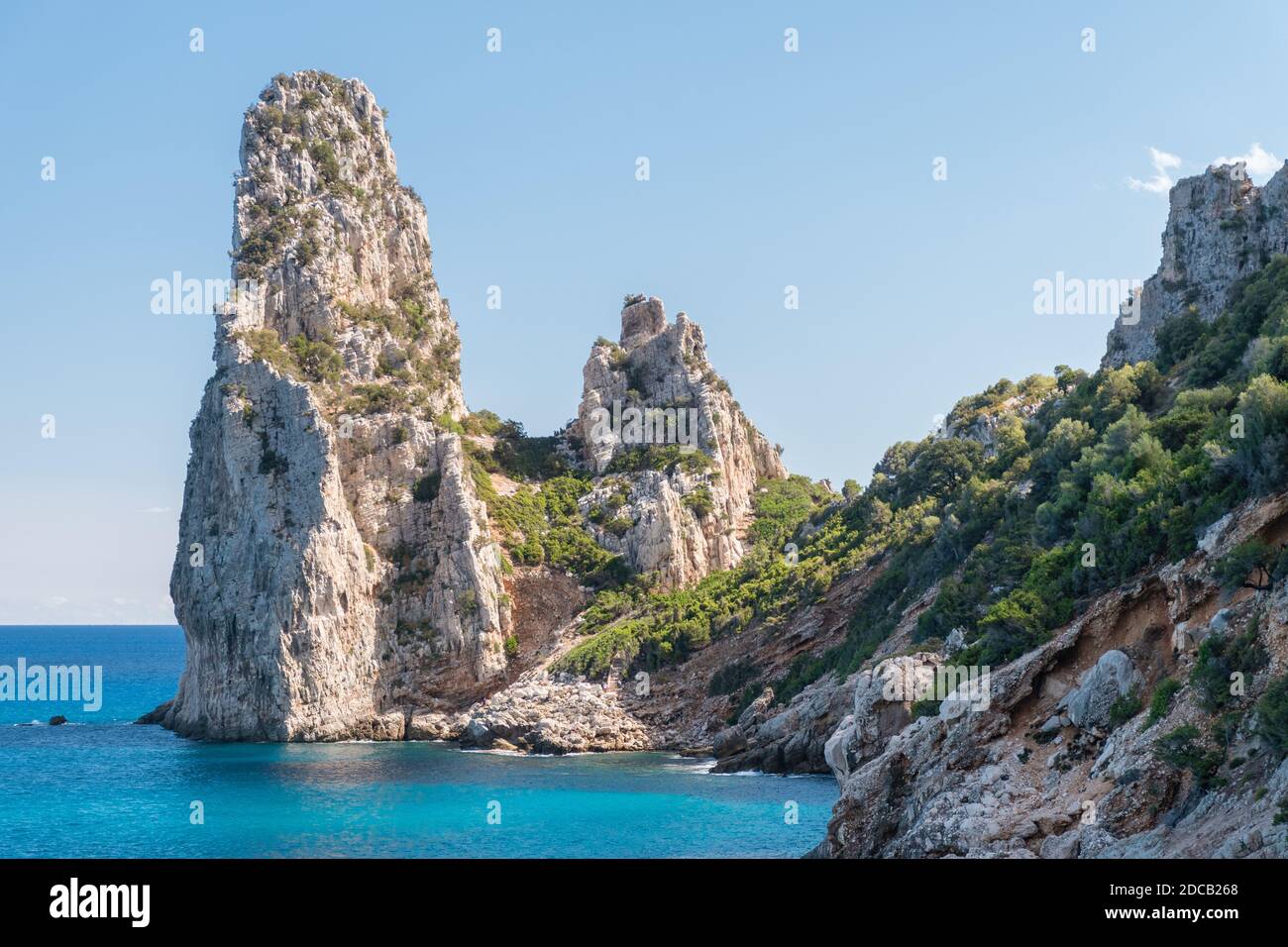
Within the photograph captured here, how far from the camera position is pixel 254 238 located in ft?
241

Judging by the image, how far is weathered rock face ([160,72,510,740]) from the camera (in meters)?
65.8

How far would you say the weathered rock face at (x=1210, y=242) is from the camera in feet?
140

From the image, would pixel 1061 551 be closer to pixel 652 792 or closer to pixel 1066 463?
pixel 1066 463

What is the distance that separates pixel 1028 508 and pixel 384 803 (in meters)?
24.3

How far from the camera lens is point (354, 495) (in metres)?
70.6

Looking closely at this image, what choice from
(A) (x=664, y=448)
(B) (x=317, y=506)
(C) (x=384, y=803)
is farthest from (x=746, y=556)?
(C) (x=384, y=803)

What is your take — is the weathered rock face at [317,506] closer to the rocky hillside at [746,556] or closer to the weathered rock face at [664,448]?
the rocky hillside at [746,556]

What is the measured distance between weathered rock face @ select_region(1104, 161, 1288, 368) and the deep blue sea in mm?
21179

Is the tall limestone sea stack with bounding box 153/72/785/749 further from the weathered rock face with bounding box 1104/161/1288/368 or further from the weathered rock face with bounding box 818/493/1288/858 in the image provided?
the weathered rock face with bounding box 818/493/1288/858

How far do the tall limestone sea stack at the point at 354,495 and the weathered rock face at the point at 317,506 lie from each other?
0.12 m

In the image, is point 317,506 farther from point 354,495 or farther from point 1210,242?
point 1210,242

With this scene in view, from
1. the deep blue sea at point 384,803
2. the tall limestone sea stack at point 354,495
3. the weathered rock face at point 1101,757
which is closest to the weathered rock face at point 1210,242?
the deep blue sea at point 384,803

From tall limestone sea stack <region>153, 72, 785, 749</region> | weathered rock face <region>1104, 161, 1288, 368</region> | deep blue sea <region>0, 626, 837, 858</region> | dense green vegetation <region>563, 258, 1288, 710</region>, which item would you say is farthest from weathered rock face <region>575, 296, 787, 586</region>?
weathered rock face <region>1104, 161, 1288, 368</region>
